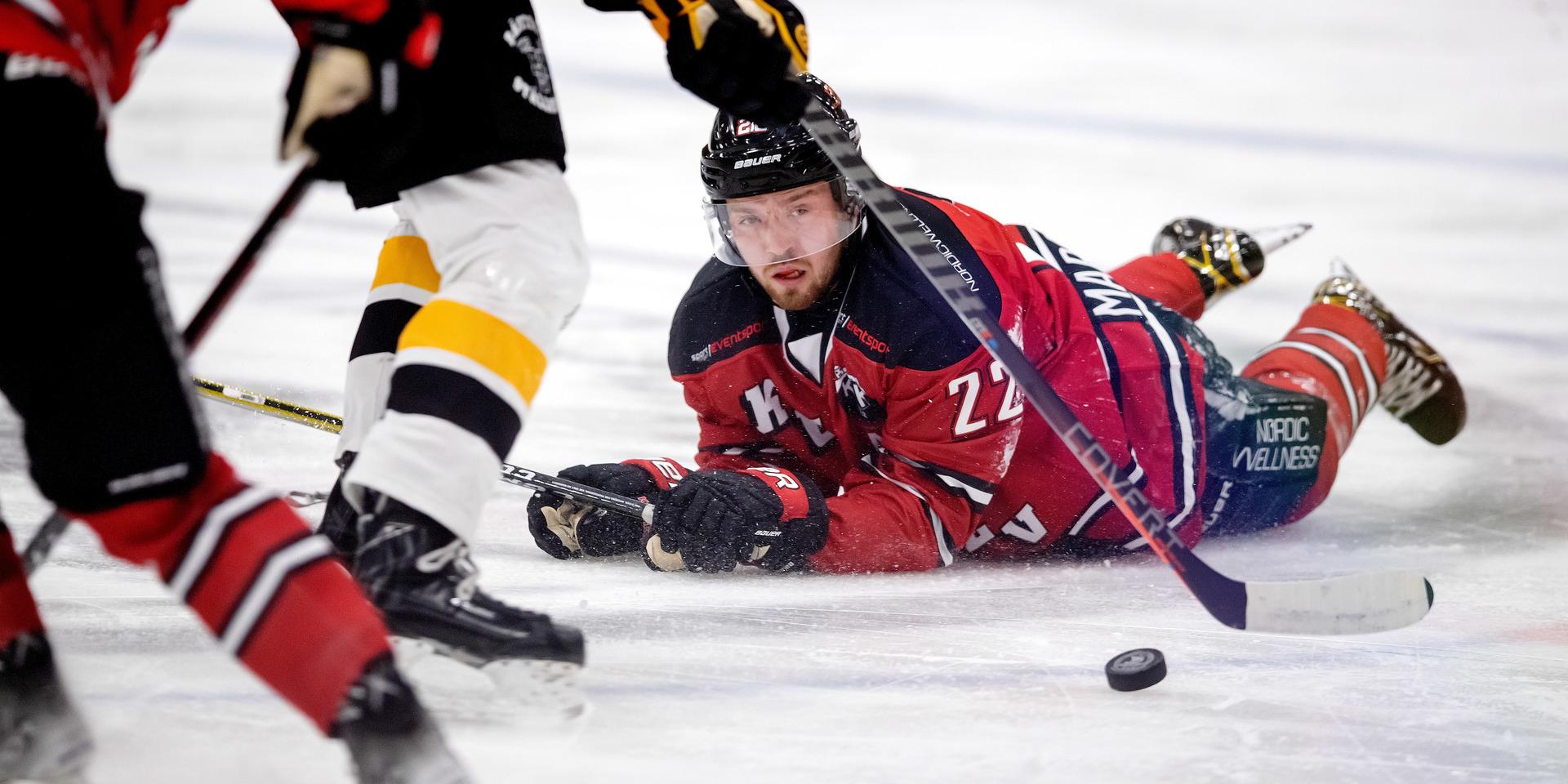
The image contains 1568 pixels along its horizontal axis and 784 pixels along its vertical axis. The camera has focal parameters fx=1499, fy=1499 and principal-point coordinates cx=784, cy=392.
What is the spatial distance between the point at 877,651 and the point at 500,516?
870 mm

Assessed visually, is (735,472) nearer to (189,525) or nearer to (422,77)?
(422,77)

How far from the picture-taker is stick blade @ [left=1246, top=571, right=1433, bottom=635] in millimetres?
1857

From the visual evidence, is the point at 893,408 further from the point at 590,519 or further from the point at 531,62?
the point at 531,62

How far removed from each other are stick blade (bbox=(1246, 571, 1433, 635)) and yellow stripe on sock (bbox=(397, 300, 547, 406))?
3.18 feet

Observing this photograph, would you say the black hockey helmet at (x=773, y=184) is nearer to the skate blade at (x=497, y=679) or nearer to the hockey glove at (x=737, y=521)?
the hockey glove at (x=737, y=521)

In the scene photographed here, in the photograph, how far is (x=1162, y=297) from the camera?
3021 millimetres

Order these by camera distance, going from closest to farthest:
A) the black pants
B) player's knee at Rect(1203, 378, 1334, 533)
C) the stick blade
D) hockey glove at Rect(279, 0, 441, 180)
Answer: the black pants → hockey glove at Rect(279, 0, 441, 180) → the stick blade → player's knee at Rect(1203, 378, 1334, 533)

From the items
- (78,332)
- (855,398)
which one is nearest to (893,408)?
(855,398)

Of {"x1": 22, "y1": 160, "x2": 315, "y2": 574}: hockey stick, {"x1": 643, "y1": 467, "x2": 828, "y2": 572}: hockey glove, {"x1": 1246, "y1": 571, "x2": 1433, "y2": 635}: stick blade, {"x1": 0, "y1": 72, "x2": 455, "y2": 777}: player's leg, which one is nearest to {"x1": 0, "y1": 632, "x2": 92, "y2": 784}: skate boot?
{"x1": 22, "y1": 160, "x2": 315, "y2": 574}: hockey stick

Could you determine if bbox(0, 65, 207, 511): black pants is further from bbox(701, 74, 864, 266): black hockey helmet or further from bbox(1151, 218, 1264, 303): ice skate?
bbox(1151, 218, 1264, 303): ice skate

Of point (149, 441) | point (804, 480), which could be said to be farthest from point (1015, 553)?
point (149, 441)

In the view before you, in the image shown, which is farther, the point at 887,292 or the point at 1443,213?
the point at 1443,213

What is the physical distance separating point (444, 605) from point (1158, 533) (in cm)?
85

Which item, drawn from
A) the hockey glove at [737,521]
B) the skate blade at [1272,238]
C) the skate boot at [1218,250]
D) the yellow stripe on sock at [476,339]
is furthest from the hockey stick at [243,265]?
the skate blade at [1272,238]
